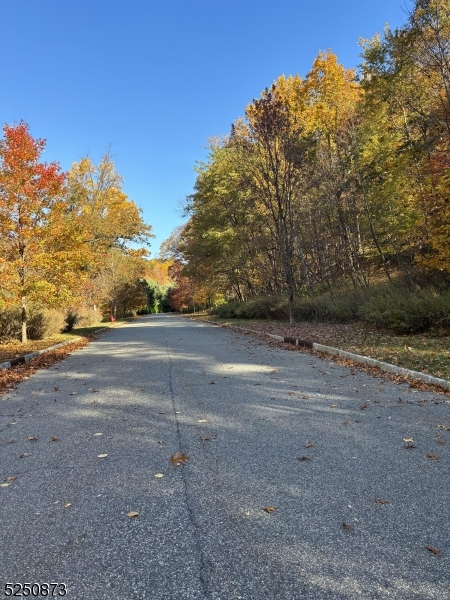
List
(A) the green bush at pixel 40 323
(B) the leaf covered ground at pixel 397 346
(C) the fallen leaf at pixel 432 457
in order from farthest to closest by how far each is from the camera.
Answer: (A) the green bush at pixel 40 323 < (B) the leaf covered ground at pixel 397 346 < (C) the fallen leaf at pixel 432 457

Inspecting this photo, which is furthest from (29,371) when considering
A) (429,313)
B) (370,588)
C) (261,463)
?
(429,313)

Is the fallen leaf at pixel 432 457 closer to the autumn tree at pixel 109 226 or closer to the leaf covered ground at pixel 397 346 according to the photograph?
the leaf covered ground at pixel 397 346

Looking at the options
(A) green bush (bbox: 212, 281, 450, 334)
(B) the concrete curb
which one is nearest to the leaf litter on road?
(B) the concrete curb

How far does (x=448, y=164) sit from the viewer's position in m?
12.6

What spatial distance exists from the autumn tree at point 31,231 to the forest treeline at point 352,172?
28.6ft

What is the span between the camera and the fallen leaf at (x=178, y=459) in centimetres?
358

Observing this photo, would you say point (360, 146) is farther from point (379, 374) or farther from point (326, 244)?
point (379, 374)

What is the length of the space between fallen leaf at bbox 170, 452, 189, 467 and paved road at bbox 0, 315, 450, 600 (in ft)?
0.20

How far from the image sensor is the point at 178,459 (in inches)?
144

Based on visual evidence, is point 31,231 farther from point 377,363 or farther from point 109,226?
point 109,226

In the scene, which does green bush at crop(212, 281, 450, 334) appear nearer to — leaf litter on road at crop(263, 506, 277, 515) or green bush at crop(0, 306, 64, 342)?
leaf litter on road at crop(263, 506, 277, 515)

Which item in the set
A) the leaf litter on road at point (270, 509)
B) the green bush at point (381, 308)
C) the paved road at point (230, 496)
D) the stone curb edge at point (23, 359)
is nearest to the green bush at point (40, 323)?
the stone curb edge at point (23, 359)

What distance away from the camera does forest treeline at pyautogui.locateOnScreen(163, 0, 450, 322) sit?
1353 cm

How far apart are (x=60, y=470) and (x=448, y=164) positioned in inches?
544
